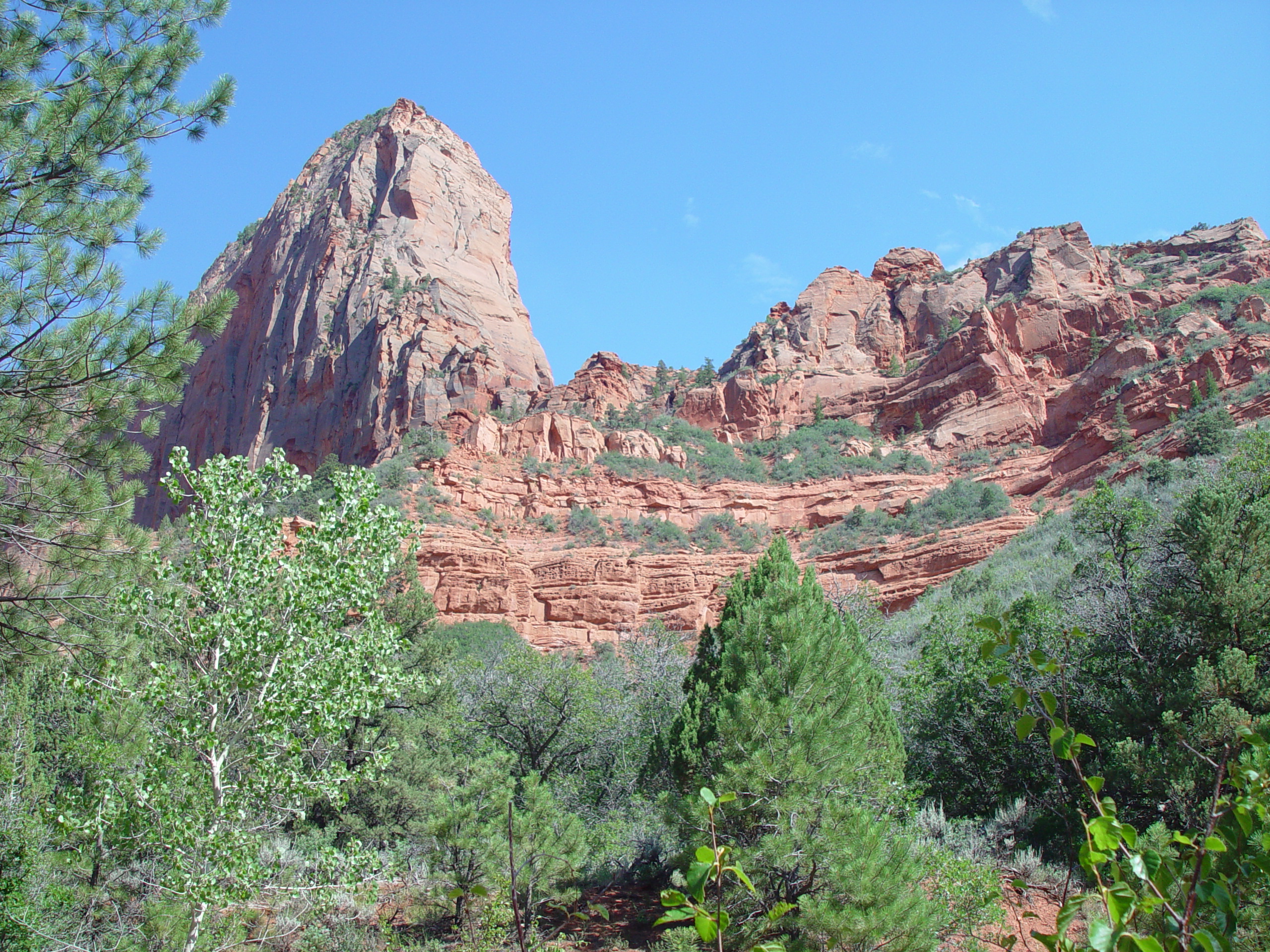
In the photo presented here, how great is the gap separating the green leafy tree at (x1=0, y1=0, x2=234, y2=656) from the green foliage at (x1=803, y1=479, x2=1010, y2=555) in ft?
123

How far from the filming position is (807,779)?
7254mm

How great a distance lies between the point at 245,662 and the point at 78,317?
2937 millimetres

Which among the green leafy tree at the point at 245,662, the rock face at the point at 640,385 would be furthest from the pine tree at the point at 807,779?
the rock face at the point at 640,385

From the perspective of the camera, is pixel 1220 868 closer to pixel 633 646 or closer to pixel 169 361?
pixel 169 361

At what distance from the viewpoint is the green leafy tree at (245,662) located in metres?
6.07

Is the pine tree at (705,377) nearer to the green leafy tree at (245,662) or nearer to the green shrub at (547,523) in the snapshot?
the green shrub at (547,523)

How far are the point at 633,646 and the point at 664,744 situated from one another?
17366mm

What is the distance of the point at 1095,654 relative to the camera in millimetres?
11766

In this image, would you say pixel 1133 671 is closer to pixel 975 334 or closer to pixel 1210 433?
pixel 1210 433

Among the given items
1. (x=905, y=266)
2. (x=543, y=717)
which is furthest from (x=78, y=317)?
(x=905, y=266)

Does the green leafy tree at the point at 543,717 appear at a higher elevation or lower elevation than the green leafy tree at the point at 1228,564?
lower

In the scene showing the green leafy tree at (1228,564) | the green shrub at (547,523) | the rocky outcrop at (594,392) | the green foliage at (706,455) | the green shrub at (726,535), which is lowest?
the green leafy tree at (1228,564)

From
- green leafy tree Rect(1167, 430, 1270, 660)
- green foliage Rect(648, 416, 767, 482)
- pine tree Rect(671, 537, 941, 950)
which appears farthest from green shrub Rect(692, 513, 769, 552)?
pine tree Rect(671, 537, 941, 950)

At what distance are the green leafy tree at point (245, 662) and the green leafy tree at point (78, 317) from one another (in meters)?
0.54
